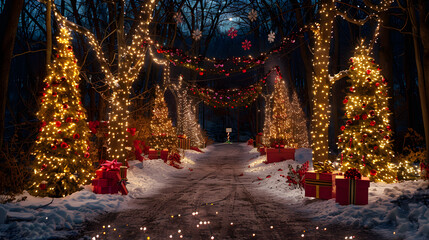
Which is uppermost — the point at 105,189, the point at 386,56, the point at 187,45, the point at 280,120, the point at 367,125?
the point at 187,45

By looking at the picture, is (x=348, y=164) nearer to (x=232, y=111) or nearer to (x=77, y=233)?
(x=77, y=233)

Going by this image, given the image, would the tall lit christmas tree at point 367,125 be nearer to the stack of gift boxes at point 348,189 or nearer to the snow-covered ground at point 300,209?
the snow-covered ground at point 300,209

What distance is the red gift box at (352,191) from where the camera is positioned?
7.45 m

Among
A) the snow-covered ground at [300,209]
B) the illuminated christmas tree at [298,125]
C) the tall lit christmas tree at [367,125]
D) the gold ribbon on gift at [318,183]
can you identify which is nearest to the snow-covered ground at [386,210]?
the snow-covered ground at [300,209]

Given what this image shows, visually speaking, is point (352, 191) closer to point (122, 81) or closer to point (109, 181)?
point (109, 181)

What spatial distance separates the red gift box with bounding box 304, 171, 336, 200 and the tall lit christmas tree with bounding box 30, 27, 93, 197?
6667mm

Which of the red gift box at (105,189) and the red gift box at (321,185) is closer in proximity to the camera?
the red gift box at (321,185)

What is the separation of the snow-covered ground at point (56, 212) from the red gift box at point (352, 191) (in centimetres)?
563

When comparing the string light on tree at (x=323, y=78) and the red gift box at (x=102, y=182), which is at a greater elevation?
the string light on tree at (x=323, y=78)

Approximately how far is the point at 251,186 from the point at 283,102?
11.8 m

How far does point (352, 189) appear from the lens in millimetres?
7523

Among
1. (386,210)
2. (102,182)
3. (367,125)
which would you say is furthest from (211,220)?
(367,125)

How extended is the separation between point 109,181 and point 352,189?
6.83 meters

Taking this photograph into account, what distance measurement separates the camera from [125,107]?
1233 centimetres
